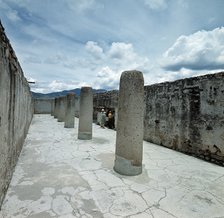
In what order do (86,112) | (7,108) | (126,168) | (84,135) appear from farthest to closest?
(86,112)
(84,135)
(126,168)
(7,108)

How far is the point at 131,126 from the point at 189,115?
2.21 meters

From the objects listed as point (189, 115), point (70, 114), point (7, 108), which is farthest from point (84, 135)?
point (7, 108)

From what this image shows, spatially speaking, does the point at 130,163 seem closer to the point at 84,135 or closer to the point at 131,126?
the point at 131,126

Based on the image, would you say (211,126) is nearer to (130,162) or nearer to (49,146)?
(130,162)

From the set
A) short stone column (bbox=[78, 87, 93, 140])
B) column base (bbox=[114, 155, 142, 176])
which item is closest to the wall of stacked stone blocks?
column base (bbox=[114, 155, 142, 176])

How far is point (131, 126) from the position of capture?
3377mm

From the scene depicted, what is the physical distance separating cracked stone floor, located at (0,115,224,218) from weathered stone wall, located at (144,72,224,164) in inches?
20.7

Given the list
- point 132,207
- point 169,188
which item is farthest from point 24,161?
point 169,188

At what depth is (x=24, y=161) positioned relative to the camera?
12.8ft

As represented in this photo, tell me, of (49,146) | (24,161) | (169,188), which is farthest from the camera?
(49,146)

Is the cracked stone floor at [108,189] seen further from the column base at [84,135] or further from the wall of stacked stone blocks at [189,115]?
the column base at [84,135]

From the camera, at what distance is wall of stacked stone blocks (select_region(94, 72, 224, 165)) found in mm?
4016

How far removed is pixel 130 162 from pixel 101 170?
2.01 feet

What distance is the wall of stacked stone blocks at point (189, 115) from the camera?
402 centimetres
